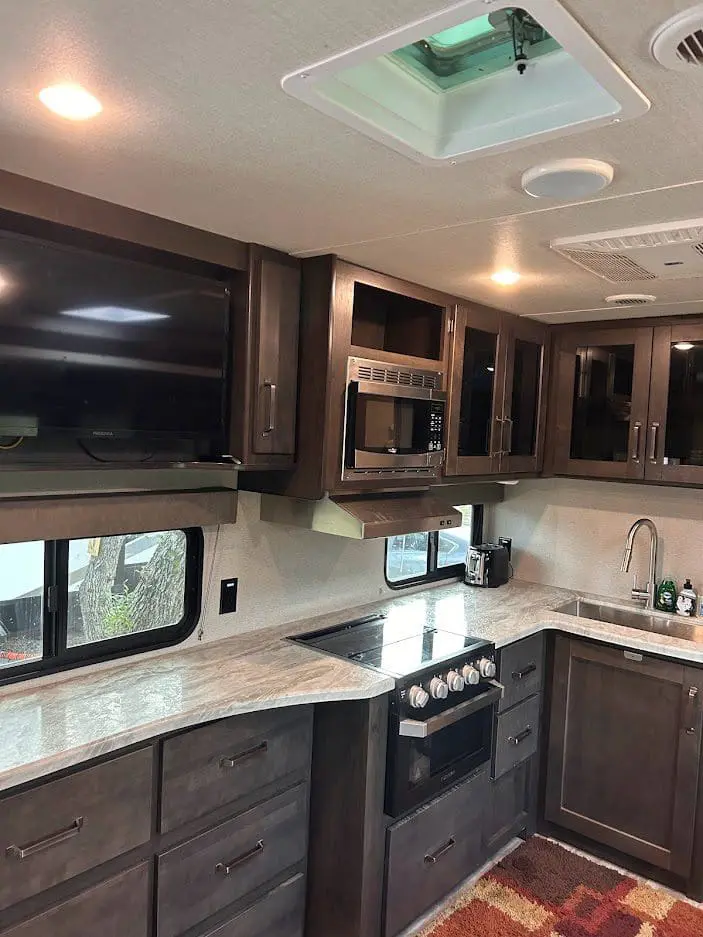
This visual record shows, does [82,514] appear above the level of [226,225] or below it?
below

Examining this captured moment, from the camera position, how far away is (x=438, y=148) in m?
1.40

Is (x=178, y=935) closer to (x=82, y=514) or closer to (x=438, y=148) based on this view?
(x=82, y=514)

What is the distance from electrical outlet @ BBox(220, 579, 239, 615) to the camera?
2.54 m

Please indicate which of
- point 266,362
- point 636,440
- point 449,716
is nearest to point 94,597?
point 266,362

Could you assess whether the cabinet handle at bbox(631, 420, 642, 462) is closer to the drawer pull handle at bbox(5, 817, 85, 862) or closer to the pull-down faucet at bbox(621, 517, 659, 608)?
the pull-down faucet at bbox(621, 517, 659, 608)

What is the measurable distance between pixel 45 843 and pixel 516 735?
6.26ft

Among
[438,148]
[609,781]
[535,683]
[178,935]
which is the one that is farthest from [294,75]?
[609,781]

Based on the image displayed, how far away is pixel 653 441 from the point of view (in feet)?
10.0

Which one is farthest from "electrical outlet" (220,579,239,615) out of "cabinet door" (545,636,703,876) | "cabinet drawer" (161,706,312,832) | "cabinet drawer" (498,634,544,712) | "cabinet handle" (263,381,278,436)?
"cabinet door" (545,636,703,876)

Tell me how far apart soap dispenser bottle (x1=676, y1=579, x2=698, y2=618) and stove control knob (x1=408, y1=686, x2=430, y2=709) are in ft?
5.11

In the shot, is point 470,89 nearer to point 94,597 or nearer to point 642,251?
point 642,251

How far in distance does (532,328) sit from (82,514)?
2202 millimetres

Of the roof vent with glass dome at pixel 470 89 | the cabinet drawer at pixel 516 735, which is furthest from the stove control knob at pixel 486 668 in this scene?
the roof vent with glass dome at pixel 470 89

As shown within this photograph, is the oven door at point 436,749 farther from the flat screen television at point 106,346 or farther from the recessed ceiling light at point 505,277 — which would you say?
the recessed ceiling light at point 505,277
